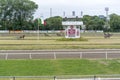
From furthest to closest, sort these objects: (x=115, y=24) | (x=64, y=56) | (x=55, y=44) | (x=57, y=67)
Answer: (x=115, y=24)
(x=55, y=44)
(x=64, y=56)
(x=57, y=67)

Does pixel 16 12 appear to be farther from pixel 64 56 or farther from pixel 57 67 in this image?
pixel 57 67

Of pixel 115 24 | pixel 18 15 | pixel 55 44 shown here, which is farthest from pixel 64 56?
pixel 115 24

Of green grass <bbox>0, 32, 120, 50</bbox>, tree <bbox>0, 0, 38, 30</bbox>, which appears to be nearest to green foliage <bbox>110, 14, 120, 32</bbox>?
tree <bbox>0, 0, 38, 30</bbox>

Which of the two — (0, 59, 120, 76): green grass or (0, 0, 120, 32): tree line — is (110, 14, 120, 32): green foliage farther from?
(0, 59, 120, 76): green grass

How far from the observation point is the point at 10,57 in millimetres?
31781

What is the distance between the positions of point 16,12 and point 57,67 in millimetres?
107735

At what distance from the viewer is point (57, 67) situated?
2686cm

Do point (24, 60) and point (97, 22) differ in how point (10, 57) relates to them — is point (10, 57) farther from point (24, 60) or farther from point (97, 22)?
point (97, 22)

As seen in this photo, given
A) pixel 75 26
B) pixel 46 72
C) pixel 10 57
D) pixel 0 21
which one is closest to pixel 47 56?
pixel 10 57

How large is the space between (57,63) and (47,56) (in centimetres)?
412

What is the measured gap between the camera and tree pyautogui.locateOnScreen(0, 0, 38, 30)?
13112cm

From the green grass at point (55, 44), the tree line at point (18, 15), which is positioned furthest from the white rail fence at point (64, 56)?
the tree line at point (18, 15)

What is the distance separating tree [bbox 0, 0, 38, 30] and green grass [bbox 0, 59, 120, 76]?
4040 inches

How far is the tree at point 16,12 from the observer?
131 m
